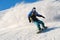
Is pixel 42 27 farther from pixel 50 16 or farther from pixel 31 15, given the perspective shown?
pixel 50 16

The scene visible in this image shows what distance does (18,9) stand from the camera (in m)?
32.8

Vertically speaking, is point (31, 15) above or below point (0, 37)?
above

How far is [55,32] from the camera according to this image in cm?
1862

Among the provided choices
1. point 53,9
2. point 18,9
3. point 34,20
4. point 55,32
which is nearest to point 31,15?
point 34,20

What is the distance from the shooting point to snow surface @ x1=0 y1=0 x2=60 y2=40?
743 inches

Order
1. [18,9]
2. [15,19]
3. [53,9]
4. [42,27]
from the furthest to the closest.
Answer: [18,9], [15,19], [53,9], [42,27]

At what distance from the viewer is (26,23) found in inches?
1055

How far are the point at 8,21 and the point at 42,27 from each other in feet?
38.2

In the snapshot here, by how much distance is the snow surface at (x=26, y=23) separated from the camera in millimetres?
18884

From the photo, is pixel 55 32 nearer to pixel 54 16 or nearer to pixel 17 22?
pixel 54 16

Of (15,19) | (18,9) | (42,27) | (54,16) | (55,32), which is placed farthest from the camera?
(18,9)

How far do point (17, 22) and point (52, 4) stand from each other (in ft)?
13.9

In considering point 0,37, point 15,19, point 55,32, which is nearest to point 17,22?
point 15,19

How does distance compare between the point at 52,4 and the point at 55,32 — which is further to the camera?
the point at 52,4
